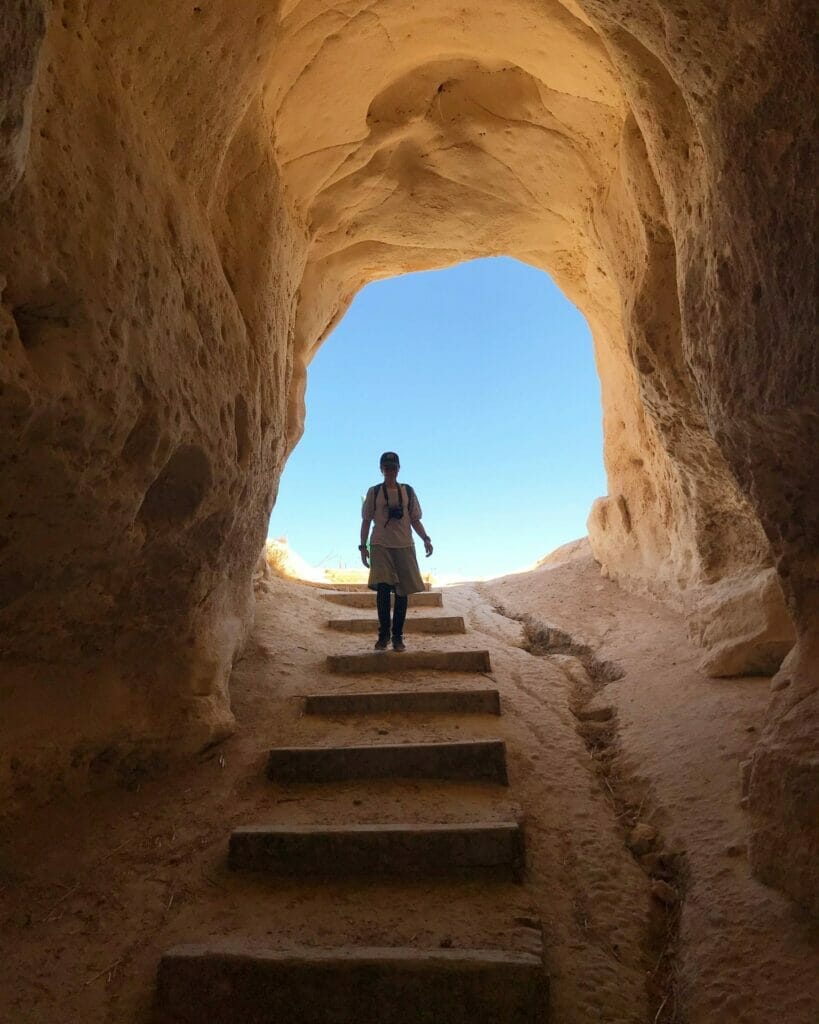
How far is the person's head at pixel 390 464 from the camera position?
5.14 metres

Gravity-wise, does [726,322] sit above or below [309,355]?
below

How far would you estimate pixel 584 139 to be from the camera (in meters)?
4.63

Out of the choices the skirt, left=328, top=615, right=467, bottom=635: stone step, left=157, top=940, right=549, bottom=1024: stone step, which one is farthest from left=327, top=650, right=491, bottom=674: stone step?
left=157, top=940, right=549, bottom=1024: stone step

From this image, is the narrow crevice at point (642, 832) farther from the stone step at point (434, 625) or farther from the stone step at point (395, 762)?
the stone step at point (434, 625)

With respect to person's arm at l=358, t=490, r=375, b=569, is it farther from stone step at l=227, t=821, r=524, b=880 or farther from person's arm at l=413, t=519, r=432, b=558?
stone step at l=227, t=821, r=524, b=880

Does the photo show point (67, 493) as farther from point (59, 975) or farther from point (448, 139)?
point (448, 139)

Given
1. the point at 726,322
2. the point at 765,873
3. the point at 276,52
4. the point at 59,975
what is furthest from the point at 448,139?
the point at 59,975

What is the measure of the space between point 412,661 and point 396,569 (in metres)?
0.73

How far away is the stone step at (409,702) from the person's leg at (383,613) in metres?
0.90

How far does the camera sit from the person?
196 inches

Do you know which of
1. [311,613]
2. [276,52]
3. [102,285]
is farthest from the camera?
[311,613]

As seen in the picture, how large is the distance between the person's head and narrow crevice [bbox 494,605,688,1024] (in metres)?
1.97

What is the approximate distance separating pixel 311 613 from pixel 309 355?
260cm

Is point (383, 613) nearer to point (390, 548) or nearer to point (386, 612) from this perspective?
point (386, 612)
